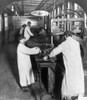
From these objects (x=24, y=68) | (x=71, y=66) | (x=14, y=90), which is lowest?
(x=14, y=90)

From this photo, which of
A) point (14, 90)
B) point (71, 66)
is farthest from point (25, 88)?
point (71, 66)

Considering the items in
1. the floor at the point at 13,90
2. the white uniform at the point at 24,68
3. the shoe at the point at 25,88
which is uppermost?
the white uniform at the point at 24,68

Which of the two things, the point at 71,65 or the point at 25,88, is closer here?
the point at 71,65

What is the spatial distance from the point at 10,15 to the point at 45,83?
15191 millimetres

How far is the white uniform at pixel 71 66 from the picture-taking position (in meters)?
5.23

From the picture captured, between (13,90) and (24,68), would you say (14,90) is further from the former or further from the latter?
(24,68)

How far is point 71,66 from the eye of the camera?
17.3 feet

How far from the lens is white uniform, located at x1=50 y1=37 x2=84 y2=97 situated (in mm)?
5227

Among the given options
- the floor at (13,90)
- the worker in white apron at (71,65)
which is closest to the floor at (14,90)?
the floor at (13,90)

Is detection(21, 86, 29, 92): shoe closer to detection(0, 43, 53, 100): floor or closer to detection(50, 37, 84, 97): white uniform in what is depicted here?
detection(0, 43, 53, 100): floor

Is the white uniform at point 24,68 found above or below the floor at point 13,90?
above

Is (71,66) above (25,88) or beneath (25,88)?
above

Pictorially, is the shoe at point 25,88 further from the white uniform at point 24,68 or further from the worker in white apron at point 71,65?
the worker in white apron at point 71,65

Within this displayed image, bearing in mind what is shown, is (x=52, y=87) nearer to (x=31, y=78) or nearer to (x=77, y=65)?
(x=31, y=78)
